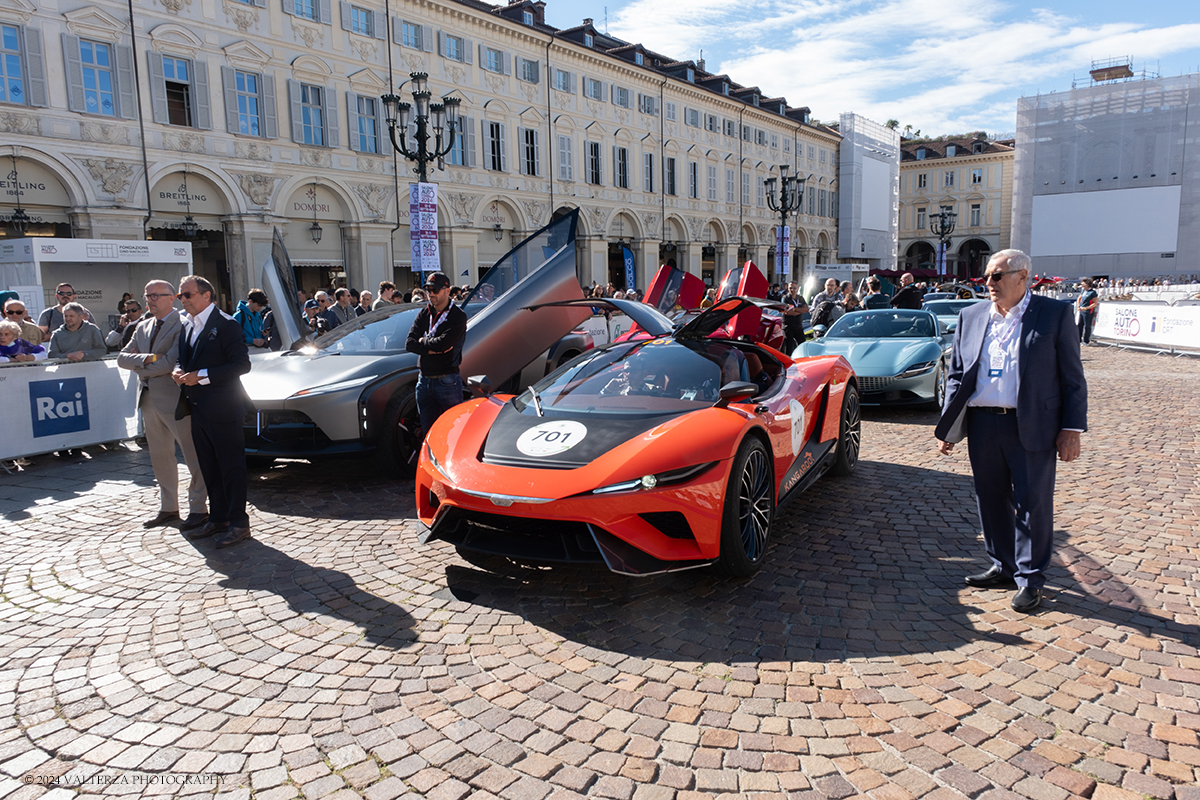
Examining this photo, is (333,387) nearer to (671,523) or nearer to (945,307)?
(671,523)

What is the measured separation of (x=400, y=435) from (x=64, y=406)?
13.9 ft

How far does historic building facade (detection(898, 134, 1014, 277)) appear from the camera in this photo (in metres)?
69.8

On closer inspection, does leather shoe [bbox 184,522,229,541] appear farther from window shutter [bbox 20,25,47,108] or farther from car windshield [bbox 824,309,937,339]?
window shutter [bbox 20,25,47,108]

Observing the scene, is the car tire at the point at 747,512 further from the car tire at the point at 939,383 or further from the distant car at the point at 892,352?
the car tire at the point at 939,383

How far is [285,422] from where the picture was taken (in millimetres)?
6117

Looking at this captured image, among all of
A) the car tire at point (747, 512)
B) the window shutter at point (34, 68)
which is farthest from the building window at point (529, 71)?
the car tire at point (747, 512)

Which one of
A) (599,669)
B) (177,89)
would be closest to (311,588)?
(599,669)

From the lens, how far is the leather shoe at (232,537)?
495 centimetres

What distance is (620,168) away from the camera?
37.3m

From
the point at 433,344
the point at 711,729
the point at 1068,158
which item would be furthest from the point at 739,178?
the point at 711,729

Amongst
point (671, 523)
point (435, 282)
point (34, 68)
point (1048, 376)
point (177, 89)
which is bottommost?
point (671, 523)

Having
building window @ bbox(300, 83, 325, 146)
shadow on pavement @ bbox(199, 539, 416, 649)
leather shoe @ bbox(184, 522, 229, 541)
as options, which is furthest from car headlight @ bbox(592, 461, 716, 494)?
building window @ bbox(300, 83, 325, 146)

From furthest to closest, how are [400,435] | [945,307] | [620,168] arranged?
[620,168], [945,307], [400,435]

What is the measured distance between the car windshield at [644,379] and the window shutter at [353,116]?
23.3 meters
